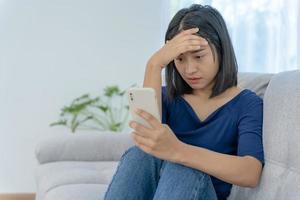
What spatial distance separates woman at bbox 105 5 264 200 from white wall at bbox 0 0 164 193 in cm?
153

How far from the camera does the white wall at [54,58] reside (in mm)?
2881

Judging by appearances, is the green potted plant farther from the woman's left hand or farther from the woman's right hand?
the woman's left hand

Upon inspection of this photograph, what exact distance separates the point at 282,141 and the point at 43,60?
1989 millimetres

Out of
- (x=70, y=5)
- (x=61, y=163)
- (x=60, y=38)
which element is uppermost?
(x=70, y=5)

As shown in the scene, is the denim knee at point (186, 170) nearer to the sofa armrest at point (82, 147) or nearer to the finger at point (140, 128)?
the finger at point (140, 128)

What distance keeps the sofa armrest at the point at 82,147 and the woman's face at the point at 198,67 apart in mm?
983

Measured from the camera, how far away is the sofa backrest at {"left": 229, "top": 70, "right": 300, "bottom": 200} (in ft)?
3.89

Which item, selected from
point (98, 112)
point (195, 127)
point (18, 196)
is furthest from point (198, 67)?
point (18, 196)

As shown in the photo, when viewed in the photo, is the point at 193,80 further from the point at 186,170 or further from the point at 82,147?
the point at 82,147

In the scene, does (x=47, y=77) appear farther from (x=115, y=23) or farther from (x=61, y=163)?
(x=61, y=163)

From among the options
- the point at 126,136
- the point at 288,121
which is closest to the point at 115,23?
the point at 126,136

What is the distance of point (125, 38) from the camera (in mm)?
3006

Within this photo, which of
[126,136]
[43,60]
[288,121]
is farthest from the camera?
[43,60]

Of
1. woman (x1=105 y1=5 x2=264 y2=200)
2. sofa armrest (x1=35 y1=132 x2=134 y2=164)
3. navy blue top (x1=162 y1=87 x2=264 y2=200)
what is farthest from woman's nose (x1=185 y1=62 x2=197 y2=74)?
sofa armrest (x1=35 y1=132 x2=134 y2=164)
